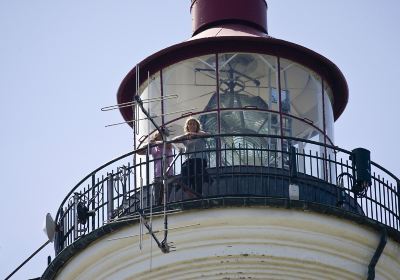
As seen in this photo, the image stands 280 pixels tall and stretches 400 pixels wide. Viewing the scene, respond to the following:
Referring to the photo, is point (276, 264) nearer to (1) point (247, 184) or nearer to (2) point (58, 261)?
(1) point (247, 184)

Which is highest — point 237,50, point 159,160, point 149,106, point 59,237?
point 237,50

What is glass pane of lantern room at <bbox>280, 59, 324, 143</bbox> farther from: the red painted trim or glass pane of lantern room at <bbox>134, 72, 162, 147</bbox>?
glass pane of lantern room at <bbox>134, 72, 162, 147</bbox>

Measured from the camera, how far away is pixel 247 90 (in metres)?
24.0

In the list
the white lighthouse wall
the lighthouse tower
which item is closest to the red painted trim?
the lighthouse tower

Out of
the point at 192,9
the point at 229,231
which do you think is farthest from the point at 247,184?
the point at 192,9

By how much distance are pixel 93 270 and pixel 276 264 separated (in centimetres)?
233

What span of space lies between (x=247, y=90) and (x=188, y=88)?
800 millimetres

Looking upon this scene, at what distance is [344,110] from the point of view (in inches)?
979

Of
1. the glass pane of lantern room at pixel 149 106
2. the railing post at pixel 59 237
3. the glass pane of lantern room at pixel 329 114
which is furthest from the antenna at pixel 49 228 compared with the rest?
the glass pane of lantern room at pixel 329 114

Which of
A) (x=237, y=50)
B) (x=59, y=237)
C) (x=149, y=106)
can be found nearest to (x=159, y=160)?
(x=59, y=237)

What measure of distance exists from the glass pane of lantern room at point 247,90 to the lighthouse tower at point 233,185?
2cm

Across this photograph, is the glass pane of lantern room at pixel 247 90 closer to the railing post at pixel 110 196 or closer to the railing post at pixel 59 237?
the railing post at pixel 110 196

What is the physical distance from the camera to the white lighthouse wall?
21453 millimetres

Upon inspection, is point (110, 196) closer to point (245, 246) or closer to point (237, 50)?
point (245, 246)
